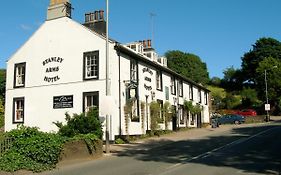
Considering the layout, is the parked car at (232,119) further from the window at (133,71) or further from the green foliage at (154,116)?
the window at (133,71)

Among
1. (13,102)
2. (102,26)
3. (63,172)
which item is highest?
(102,26)

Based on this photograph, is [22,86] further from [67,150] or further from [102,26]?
[67,150]

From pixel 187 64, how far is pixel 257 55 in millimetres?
14689

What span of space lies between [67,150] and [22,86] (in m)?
15.5

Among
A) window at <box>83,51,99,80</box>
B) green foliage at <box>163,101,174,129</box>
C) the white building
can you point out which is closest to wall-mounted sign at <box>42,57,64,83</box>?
the white building

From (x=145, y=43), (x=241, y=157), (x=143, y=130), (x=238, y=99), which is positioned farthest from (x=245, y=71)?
(x=241, y=157)

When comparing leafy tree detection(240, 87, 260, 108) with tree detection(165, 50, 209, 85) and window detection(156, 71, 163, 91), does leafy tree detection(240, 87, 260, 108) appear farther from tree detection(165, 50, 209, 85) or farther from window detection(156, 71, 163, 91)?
window detection(156, 71, 163, 91)

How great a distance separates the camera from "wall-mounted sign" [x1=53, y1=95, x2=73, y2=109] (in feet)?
94.9

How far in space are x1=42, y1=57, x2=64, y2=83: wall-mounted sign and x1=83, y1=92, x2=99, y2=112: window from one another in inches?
123

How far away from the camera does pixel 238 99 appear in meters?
78.0

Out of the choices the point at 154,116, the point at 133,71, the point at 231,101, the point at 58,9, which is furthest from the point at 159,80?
the point at 231,101

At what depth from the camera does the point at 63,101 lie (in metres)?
29.2

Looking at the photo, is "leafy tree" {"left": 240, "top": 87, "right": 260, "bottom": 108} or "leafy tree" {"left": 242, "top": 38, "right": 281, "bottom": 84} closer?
"leafy tree" {"left": 240, "top": 87, "right": 260, "bottom": 108}

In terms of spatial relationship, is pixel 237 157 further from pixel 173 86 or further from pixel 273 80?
pixel 273 80
